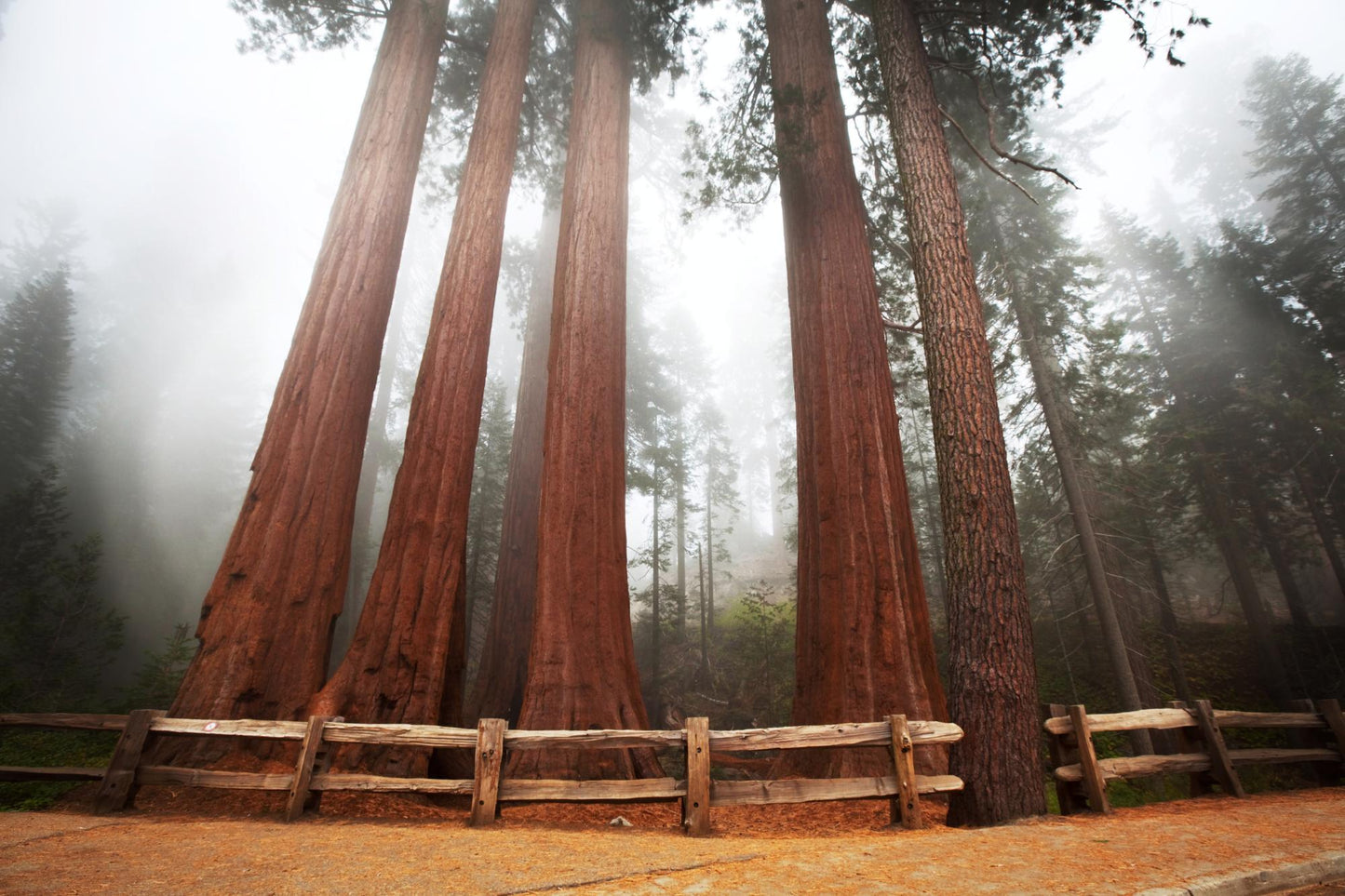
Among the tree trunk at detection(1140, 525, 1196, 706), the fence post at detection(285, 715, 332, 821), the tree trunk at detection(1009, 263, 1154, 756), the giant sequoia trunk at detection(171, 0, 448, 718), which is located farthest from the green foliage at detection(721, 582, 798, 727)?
the fence post at detection(285, 715, 332, 821)

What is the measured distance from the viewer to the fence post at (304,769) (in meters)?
4.40

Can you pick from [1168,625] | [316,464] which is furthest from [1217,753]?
[1168,625]

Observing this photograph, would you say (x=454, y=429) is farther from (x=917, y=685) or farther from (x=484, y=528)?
(x=484, y=528)

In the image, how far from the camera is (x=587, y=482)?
22.0 ft

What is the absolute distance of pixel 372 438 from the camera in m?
23.0

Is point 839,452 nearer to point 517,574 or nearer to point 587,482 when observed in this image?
point 587,482

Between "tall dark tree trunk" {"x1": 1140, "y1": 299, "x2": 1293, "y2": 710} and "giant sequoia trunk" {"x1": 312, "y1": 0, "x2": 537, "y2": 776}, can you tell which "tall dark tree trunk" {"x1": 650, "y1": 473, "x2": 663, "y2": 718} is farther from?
"tall dark tree trunk" {"x1": 1140, "y1": 299, "x2": 1293, "y2": 710}

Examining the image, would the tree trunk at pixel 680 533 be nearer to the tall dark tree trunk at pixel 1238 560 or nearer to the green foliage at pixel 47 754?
the green foliage at pixel 47 754

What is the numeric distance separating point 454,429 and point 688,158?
29.7 feet

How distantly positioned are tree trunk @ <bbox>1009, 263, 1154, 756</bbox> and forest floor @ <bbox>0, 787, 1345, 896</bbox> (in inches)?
204

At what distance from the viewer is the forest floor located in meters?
2.68

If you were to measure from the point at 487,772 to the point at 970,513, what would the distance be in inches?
180

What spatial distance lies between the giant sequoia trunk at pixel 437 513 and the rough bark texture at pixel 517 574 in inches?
103

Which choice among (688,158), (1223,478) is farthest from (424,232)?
(1223,478)
